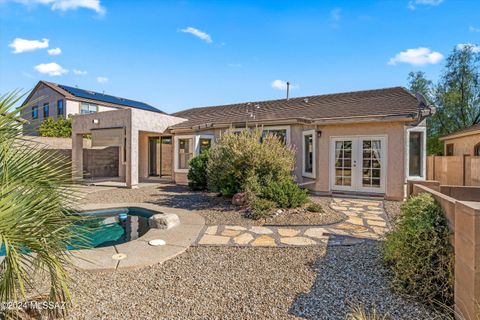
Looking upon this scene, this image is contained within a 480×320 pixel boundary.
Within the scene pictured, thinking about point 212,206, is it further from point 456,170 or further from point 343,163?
point 456,170

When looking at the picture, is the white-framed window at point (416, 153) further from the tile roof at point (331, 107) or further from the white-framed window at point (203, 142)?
the white-framed window at point (203, 142)

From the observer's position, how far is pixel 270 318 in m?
3.24

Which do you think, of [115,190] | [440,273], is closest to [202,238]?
[440,273]

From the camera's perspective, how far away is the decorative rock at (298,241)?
5.89m

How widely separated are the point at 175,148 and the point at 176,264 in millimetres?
12065

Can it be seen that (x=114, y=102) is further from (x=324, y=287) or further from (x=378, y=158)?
(x=324, y=287)

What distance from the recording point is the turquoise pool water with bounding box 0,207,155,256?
7.10m

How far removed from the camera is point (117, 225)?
838 cm

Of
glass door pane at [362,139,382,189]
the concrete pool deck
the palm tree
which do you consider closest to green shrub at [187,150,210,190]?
the concrete pool deck

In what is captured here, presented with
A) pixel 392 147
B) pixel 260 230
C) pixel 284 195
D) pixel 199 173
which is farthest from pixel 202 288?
pixel 392 147

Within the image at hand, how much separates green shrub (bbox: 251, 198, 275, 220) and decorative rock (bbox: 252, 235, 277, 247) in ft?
4.97

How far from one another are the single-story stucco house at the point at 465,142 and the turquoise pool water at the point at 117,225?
61.6 feet

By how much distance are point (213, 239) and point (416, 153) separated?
9.76 metres

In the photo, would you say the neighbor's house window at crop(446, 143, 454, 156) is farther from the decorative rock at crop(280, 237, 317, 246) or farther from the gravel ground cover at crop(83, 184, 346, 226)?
the decorative rock at crop(280, 237, 317, 246)
